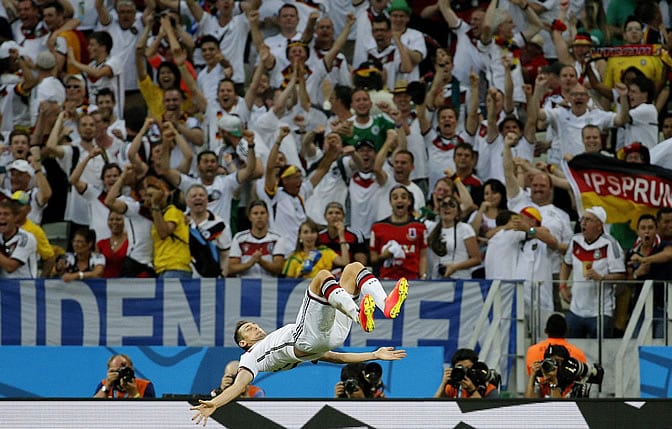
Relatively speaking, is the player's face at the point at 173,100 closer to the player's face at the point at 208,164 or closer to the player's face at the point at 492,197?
the player's face at the point at 208,164

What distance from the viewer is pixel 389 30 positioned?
1944 centimetres

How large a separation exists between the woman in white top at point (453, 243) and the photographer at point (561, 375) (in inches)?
105

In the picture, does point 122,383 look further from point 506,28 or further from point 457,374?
point 506,28

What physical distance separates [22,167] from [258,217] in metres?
3.29

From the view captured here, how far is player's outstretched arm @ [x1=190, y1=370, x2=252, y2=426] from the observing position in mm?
11266

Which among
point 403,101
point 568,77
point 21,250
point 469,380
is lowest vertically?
point 469,380

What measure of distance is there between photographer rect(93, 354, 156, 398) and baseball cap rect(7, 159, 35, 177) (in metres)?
3.91

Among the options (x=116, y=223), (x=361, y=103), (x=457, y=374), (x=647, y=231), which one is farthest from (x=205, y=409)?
(x=361, y=103)

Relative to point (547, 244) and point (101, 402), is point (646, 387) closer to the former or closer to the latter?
point (547, 244)

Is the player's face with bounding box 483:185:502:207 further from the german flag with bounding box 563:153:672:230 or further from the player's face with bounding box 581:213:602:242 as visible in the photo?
the player's face with bounding box 581:213:602:242

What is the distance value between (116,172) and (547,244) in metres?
5.20

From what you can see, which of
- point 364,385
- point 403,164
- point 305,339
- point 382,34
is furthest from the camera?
point 382,34

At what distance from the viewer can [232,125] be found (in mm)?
18000

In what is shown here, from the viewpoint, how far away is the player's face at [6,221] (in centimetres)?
1683
